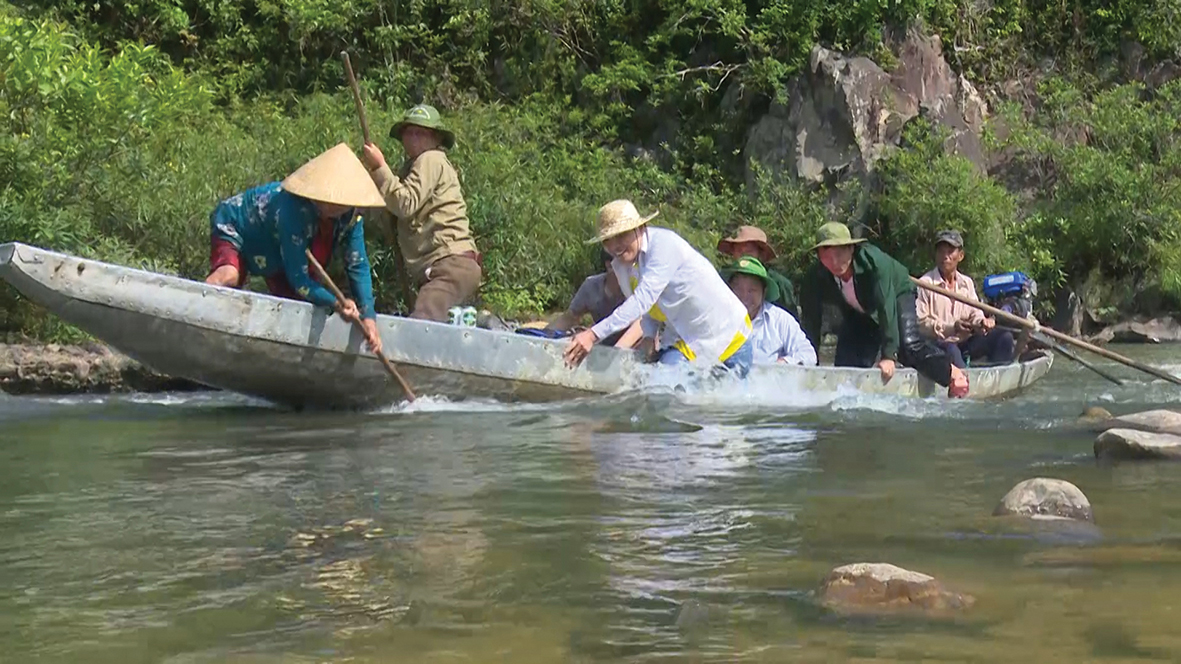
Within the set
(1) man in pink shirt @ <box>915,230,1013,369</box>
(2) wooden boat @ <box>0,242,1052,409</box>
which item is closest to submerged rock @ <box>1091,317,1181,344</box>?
(1) man in pink shirt @ <box>915,230,1013,369</box>

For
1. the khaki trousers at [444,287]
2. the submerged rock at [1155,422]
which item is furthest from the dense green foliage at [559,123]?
the submerged rock at [1155,422]

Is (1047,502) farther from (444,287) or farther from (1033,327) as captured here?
(1033,327)

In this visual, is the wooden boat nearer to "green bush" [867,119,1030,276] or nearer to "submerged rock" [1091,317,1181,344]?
"green bush" [867,119,1030,276]

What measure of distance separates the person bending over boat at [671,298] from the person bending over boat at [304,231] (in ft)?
4.19

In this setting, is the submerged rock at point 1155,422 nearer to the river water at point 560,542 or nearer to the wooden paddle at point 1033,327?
the river water at point 560,542

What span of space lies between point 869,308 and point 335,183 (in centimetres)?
352

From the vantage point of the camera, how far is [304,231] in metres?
7.71

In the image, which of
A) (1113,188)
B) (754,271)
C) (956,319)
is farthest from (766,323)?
(1113,188)

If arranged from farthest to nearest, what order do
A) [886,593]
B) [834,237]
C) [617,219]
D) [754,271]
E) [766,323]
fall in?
[766,323]
[754,271]
[834,237]
[617,219]
[886,593]

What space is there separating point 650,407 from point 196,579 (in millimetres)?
4542

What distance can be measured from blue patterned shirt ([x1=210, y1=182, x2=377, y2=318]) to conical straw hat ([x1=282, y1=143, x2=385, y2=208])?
148 millimetres

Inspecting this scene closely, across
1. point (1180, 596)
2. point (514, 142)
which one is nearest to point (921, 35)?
point (514, 142)

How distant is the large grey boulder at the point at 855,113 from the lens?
16.5 m

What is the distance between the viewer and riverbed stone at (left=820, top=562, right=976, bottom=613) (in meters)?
3.63
